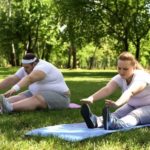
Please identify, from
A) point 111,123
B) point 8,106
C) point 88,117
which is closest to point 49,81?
point 8,106

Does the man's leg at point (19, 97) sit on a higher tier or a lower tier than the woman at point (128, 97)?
lower

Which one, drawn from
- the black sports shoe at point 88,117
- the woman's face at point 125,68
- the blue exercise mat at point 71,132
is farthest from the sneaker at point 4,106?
the woman's face at point 125,68

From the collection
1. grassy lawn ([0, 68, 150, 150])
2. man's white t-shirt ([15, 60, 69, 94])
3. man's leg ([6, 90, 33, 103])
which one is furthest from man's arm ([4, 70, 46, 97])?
man's leg ([6, 90, 33, 103])

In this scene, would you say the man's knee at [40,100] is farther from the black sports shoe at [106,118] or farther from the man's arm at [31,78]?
the black sports shoe at [106,118]

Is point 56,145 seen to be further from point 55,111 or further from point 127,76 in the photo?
point 55,111

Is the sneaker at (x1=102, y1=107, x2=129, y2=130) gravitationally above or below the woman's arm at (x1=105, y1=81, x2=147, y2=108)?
below

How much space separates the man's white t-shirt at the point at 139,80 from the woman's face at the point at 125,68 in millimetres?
82

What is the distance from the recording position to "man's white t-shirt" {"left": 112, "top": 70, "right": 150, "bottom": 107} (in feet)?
22.8

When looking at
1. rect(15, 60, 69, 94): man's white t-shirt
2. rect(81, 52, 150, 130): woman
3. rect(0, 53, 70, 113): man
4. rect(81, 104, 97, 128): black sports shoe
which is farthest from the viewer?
rect(15, 60, 69, 94): man's white t-shirt

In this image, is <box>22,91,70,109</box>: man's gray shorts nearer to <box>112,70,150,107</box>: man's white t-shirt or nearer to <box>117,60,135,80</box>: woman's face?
<box>112,70,150,107</box>: man's white t-shirt

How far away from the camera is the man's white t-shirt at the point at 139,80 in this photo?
6.96 m

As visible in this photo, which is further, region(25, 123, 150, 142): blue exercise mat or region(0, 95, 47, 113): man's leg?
region(0, 95, 47, 113): man's leg

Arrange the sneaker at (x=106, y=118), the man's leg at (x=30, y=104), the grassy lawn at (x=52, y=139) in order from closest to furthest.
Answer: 1. the grassy lawn at (x=52, y=139)
2. the sneaker at (x=106, y=118)
3. the man's leg at (x=30, y=104)

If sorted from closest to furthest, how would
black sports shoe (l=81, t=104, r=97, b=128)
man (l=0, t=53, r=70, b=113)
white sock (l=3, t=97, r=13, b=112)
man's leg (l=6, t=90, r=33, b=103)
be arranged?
black sports shoe (l=81, t=104, r=97, b=128) → white sock (l=3, t=97, r=13, b=112) → man (l=0, t=53, r=70, b=113) → man's leg (l=6, t=90, r=33, b=103)
